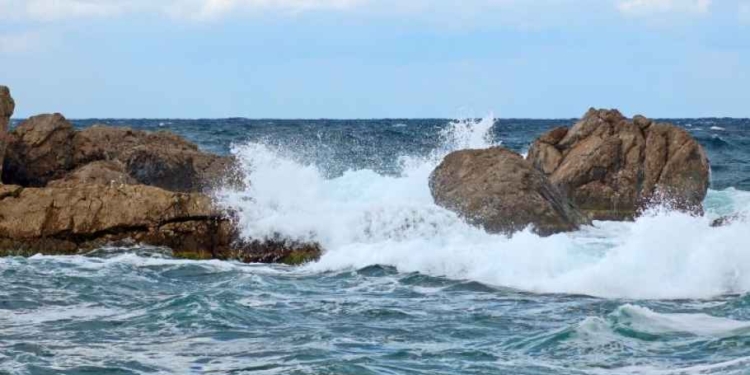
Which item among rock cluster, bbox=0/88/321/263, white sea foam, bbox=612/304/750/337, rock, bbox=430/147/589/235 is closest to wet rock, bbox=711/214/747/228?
rock, bbox=430/147/589/235

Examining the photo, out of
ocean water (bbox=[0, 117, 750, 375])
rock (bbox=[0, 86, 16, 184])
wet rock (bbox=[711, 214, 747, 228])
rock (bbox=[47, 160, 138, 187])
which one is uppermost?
rock (bbox=[0, 86, 16, 184])

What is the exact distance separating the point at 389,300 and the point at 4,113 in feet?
26.1

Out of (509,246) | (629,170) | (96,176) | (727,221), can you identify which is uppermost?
(629,170)

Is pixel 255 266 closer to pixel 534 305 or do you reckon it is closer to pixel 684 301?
pixel 534 305

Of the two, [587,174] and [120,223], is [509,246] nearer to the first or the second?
[120,223]

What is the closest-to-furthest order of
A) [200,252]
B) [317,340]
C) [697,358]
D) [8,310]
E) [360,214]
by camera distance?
[697,358]
[317,340]
[8,310]
[200,252]
[360,214]

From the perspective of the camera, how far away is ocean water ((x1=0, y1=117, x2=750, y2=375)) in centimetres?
980

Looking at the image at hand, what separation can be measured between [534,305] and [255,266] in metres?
4.36

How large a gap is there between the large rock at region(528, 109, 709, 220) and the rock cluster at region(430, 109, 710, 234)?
2 cm

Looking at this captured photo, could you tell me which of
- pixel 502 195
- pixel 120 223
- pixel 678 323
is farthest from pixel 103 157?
pixel 678 323

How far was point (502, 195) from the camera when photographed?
17031 millimetres

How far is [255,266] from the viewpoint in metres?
15.8

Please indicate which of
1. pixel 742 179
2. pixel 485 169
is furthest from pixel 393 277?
pixel 742 179

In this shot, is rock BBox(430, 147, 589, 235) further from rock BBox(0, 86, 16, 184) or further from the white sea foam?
rock BBox(0, 86, 16, 184)
